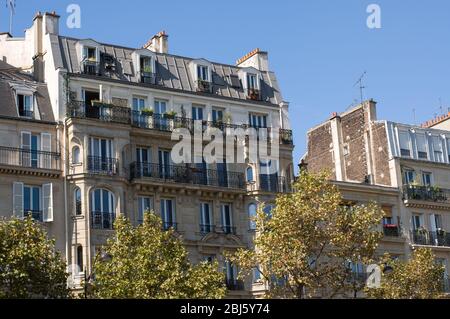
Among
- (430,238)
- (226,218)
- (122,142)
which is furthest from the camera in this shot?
(430,238)

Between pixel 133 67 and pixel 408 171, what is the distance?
1759 centimetres

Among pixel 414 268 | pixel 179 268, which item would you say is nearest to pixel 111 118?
pixel 179 268

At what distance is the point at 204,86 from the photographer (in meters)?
45.8

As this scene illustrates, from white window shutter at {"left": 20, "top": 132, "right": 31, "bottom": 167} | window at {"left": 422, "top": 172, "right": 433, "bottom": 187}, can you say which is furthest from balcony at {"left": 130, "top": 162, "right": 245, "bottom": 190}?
window at {"left": 422, "top": 172, "right": 433, "bottom": 187}

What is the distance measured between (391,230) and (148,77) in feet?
52.4

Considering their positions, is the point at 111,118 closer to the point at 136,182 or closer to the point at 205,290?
the point at 136,182

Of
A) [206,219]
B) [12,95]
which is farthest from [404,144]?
[12,95]

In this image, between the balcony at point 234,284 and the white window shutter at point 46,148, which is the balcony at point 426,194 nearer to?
the balcony at point 234,284

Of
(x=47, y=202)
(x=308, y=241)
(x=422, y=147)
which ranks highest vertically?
(x=422, y=147)

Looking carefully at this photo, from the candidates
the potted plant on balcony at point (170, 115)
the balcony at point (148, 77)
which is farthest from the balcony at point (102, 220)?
the balcony at point (148, 77)

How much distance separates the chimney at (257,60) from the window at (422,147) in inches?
416

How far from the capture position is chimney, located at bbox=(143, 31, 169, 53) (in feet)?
157

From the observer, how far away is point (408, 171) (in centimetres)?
5141

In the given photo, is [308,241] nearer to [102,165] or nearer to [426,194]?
[102,165]
